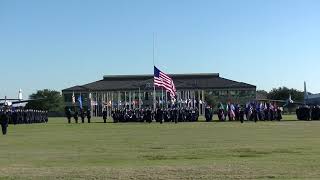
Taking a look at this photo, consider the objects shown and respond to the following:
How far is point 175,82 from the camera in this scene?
154m

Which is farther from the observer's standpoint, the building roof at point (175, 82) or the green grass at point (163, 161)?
the building roof at point (175, 82)

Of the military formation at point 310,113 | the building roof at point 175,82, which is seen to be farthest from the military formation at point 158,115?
the building roof at point 175,82

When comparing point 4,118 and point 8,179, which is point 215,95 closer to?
point 4,118

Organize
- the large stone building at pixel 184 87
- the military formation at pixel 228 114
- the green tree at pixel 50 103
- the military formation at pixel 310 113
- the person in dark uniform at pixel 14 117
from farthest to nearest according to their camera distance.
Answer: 1. the green tree at pixel 50 103
2. the large stone building at pixel 184 87
3. the person in dark uniform at pixel 14 117
4. the military formation at pixel 310 113
5. the military formation at pixel 228 114

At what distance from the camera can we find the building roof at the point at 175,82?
152 m

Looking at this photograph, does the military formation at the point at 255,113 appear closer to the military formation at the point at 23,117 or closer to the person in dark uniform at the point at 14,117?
the military formation at the point at 23,117

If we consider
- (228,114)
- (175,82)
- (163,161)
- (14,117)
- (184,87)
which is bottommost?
(163,161)

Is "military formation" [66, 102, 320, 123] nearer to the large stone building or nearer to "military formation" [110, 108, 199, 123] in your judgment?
"military formation" [110, 108, 199, 123]

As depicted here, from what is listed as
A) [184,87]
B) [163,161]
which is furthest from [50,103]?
[163,161]

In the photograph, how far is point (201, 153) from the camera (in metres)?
21.3

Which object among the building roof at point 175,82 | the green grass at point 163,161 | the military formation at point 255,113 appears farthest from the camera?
the building roof at point 175,82

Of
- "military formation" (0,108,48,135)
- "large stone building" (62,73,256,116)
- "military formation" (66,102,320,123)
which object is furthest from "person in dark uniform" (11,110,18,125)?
"large stone building" (62,73,256,116)

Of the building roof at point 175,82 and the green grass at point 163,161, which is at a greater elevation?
the building roof at point 175,82

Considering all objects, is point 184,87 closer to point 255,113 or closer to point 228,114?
point 228,114
